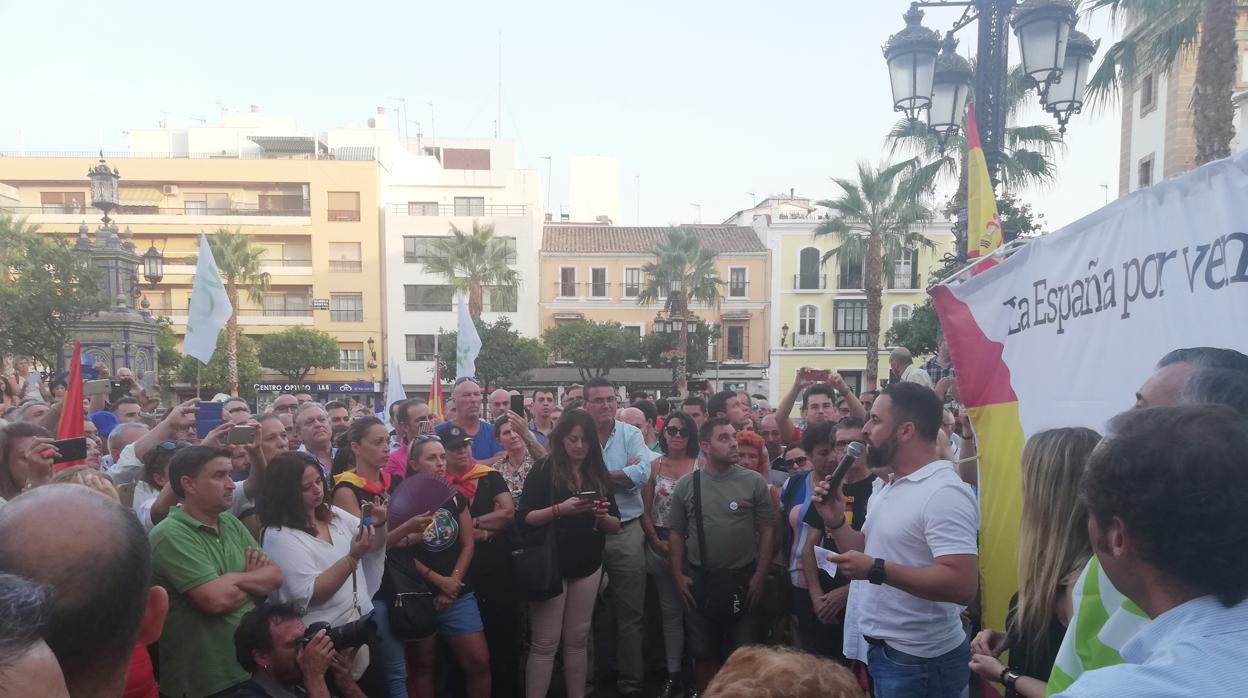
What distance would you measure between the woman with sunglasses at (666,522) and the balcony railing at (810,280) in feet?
126

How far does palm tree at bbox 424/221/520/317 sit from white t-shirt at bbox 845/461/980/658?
33111 mm

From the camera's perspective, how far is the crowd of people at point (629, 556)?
1.32m

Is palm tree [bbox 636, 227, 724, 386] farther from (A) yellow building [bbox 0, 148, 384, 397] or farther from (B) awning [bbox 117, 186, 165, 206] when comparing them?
(B) awning [bbox 117, 186, 165, 206]

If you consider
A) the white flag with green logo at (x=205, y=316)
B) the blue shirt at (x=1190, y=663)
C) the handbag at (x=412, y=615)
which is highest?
the white flag with green logo at (x=205, y=316)

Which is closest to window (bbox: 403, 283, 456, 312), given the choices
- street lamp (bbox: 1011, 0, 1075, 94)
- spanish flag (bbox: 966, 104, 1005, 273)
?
street lamp (bbox: 1011, 0, 1075, 94)

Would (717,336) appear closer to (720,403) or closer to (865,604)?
(720,403)

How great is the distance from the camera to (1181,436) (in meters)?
1.32

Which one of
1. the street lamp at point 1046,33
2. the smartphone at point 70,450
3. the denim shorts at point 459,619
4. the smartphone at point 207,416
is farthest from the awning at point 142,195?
the street lamp at point 1046,33

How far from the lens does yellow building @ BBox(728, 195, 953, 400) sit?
138ft

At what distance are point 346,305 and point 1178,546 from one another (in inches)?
1730

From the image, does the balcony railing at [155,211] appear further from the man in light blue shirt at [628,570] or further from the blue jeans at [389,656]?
Answer: the blue jeans at [389,656]

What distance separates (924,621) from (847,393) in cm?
270

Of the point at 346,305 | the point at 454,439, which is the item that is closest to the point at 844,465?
the point at 454,439

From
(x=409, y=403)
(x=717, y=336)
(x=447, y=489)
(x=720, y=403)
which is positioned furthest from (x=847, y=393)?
(x=717, y=336)
